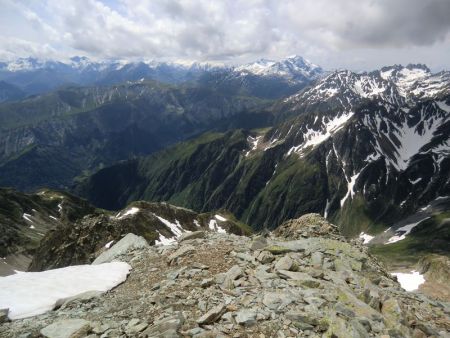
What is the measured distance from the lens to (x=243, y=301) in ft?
67.7

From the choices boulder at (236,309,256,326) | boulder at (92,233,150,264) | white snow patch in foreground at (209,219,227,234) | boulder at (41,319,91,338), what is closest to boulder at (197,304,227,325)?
boulder at (236,309,256,326)

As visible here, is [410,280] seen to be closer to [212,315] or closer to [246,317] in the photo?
[246,317]

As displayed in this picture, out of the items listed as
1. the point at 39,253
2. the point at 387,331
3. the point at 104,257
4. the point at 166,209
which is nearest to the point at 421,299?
the point at 387,331

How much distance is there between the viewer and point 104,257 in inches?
1398

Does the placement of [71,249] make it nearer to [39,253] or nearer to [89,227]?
[89,227]

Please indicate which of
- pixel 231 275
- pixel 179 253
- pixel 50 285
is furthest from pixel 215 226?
pixel 231 275

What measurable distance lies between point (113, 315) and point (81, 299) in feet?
11.3

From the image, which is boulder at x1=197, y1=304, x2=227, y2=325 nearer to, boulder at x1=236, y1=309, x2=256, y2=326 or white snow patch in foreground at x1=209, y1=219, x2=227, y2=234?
boulder at x1=236, y1=309, x2=256, y2=326

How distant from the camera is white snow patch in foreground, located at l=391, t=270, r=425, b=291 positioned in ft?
323

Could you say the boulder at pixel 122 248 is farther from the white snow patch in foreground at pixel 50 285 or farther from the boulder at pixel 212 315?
the boulder at pixel 212 315

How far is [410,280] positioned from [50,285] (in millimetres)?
102415

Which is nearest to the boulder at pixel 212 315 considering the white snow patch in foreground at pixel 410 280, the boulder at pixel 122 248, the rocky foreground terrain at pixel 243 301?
the rocky foreground terrain at pixel 243 301

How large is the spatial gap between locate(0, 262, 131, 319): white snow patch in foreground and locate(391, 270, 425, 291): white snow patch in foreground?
86476 mm

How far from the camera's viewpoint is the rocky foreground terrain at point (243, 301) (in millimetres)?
18812
